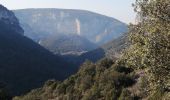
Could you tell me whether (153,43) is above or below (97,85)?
above

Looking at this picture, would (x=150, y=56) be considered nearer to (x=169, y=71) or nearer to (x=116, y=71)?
(x=169, y=71)

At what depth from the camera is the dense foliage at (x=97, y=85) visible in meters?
44.5

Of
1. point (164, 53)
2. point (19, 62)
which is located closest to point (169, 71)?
point (164, 53)

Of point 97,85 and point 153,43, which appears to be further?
point 97,85

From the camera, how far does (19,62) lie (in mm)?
190375

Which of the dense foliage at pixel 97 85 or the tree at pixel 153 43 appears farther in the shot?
the dense foliage at pixel 97 85

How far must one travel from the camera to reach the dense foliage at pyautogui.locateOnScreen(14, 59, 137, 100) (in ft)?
146

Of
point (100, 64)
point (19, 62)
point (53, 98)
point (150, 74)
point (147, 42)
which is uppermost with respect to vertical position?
point (147, 42)

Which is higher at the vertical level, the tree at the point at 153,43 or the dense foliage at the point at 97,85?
Result: the tree at the point at 153,43

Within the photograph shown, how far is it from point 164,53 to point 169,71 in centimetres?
100

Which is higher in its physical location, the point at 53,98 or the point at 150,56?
the point at 150,56

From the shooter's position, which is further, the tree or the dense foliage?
the dense foliage

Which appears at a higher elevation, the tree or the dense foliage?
the tree

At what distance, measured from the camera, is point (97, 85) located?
164 feet
